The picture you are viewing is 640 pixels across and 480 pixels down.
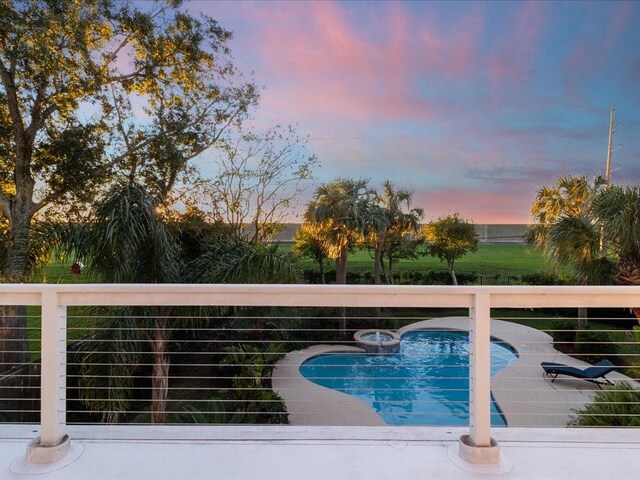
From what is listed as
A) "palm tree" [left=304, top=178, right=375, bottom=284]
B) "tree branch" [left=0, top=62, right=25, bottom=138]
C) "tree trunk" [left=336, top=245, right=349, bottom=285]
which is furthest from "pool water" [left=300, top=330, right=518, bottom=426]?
"tree branch" [left=0, top=62, right=25, bottom=138]

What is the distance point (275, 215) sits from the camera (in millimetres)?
12492

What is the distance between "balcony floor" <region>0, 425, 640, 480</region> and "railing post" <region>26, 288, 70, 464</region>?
6 cm

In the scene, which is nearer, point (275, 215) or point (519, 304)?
point (519, 304)

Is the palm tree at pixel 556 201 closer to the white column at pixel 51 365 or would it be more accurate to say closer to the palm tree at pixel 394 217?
the palm tree at pixel 394 217

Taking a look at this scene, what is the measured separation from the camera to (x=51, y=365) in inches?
62.6

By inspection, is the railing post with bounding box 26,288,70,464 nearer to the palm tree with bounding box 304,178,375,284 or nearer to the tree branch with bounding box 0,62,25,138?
the tree branch with bounding box 0,62,25,138

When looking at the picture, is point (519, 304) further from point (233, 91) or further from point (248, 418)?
point (233, 91)

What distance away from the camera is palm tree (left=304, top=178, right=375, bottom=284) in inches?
522

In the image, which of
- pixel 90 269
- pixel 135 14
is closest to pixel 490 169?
pixel 135 14

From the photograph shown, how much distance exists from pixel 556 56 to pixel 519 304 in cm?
1392

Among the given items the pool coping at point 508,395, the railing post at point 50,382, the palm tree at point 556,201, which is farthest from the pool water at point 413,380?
the railing post at point 50,382

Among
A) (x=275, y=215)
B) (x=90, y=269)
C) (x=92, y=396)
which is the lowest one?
(x=92, y=396)

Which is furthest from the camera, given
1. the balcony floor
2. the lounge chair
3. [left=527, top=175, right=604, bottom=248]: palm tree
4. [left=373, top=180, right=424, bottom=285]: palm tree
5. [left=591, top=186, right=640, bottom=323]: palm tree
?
[left=373, top=180, right=424, bottom=285]: palm tree

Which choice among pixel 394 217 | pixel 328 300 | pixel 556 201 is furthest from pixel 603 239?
pixel 328 300
